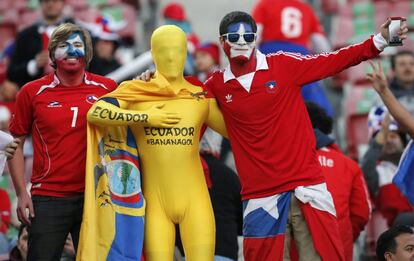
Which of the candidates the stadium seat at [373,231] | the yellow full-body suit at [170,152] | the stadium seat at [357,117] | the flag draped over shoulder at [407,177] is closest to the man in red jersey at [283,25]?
the stadium seat at [357,117]

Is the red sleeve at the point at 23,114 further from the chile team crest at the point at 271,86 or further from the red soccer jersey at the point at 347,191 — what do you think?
the red soccer jersey at the point at 347,191

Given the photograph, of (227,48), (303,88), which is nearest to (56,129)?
(227,48)

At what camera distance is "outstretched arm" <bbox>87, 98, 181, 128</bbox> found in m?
8.53

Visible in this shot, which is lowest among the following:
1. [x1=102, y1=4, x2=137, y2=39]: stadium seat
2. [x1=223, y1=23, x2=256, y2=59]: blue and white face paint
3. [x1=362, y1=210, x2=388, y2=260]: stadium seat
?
[x1=362, y1=210, x2=388, y2=260]: stadium seat

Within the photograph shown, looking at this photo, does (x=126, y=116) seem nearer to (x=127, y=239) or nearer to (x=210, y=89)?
(x=210, y=89)

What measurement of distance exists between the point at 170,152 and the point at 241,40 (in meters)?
0.83

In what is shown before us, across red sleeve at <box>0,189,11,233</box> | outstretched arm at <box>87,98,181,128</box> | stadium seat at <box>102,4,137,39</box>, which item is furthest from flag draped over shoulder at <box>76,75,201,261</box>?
stadium seat at <box>102,4,137,39</box>

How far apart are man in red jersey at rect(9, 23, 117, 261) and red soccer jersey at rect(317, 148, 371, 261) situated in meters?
1.77

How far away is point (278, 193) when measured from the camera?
8.60 metres

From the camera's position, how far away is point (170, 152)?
8.67 meters

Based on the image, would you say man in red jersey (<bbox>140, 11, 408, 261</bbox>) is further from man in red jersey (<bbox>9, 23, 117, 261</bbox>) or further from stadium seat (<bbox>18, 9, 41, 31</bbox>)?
stadium seat (<bbox>18, 9, 41, 31</bbox>)

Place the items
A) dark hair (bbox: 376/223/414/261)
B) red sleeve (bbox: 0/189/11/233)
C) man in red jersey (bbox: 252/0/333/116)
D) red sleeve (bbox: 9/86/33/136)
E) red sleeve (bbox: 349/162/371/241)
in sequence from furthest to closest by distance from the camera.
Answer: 1. man in red jersey (bbox: 252/0/333/116)
2. red sleeve (bbox: 0/189/11/233)
3. red sleeve (bbox: 349/162/371/241)
4. dark hair (bbox: 376/223/414/261)
5. red sleeve (bbox: 9/86/33/136)

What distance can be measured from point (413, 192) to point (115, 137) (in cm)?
231

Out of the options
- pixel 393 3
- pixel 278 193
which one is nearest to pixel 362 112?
pixel 393 3
